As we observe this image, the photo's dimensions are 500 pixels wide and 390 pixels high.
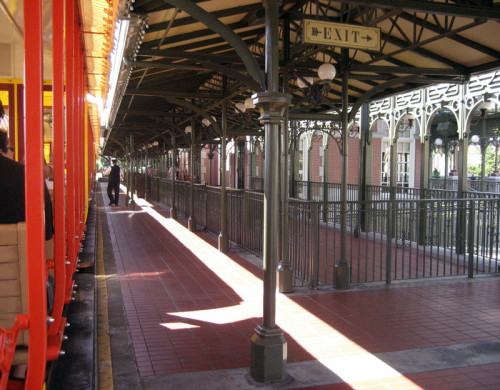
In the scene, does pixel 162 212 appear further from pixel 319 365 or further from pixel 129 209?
pixel 319 365

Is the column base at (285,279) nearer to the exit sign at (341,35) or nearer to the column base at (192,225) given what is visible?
the exit sign at (341,35)

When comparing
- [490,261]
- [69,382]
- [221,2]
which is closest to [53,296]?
[69,382]

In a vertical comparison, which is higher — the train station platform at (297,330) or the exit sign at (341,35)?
the exit sign at (341,35)

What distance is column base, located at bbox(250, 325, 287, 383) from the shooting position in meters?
4.05

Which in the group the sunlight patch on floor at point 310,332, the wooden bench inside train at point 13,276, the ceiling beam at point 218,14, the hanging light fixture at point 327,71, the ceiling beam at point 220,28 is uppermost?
the ceiling beam at point 218,14

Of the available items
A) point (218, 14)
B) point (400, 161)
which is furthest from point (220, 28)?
point (400, 161)

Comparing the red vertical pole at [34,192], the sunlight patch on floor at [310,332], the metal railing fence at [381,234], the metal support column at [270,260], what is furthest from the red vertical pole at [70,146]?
the metal railing fence at [381,234]

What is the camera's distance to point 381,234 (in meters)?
7.95

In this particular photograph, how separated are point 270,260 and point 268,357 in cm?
81

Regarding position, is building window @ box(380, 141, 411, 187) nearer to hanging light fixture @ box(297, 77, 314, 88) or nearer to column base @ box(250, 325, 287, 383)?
hanging light fixture @ box(297, 77, 314, 88)

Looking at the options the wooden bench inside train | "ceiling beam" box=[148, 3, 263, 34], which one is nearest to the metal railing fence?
"ceiling beam" box=[148, 3, 263, 34]

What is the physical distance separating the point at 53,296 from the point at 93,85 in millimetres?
4296

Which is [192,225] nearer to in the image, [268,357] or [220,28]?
[268,357]

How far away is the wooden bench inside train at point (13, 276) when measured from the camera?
207 centimetres
